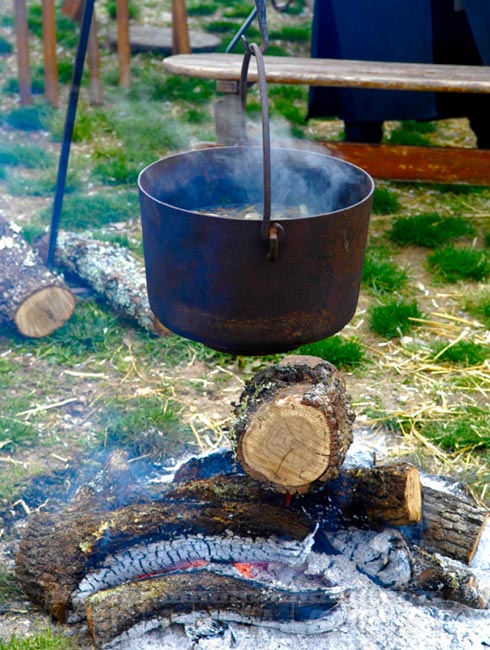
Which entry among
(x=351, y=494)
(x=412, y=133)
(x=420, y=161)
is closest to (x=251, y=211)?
(x=351, y=494)

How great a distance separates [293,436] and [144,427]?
Answer: 129 cm

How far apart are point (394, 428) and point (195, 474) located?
122cm

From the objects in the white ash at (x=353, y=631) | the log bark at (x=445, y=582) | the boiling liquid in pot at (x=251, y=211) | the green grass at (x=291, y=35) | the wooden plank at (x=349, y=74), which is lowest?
the white ash at (x=353, y=631)

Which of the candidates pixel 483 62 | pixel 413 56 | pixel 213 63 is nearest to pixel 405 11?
pixel 413 56

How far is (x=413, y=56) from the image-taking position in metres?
6.48

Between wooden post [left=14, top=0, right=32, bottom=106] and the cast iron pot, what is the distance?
18.0 ft

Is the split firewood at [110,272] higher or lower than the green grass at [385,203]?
higher

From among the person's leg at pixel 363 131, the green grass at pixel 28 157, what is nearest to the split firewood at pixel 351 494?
the person's leg at pixel 363 131

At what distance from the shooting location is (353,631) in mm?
2539

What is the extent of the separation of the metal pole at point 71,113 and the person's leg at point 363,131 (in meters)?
3.04

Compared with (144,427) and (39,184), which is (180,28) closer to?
(39,184)

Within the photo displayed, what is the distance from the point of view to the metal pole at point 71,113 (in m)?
3.64

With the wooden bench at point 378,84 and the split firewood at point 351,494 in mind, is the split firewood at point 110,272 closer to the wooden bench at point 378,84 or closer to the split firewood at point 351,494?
the wooden bench at point 378,84

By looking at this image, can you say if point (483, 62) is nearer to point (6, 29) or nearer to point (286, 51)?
point (286, 51)
